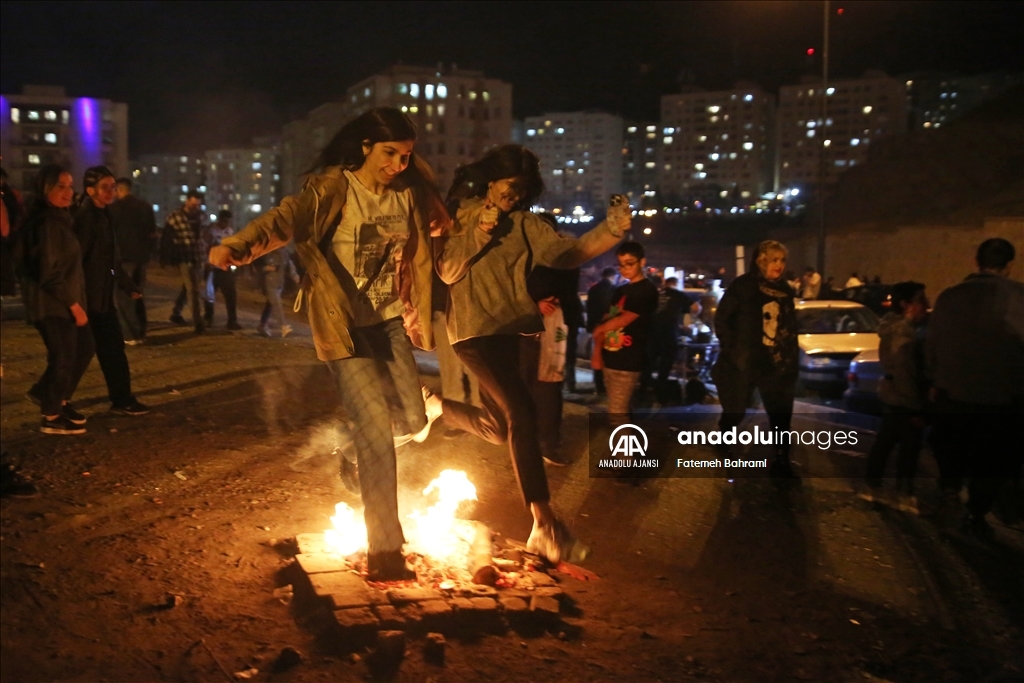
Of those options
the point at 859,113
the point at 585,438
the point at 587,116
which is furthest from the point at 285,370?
the point at 587,116

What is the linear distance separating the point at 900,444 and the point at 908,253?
33.9m

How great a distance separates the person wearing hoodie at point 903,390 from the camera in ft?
22.2

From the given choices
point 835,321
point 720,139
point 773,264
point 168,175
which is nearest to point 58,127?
point 168,175

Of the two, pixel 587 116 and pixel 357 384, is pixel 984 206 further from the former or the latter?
pixel 587 116

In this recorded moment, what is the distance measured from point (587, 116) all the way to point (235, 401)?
164657 millimetres

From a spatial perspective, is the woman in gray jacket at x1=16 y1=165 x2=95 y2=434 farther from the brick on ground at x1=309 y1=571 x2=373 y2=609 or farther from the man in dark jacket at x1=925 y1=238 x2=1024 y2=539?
the man in dark jacket at x1=925 y1=238 x2=1024 y2=539

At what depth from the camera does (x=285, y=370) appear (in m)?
10.2

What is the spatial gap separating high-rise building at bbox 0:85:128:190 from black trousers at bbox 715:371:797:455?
108154 millimetres

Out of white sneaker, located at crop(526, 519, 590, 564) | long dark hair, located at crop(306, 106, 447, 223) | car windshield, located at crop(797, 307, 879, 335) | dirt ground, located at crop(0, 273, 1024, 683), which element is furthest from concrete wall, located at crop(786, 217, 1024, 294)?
long dark hair, located at crop(306, 106, 447, 223)

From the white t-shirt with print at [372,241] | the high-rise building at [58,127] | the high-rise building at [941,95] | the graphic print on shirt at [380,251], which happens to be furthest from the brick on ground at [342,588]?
the high-rise building at [58,127]

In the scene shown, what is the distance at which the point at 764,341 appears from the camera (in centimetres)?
703

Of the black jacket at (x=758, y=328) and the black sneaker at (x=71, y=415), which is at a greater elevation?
the black jacket at (x=758, y=328)

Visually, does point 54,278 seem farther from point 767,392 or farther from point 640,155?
point 640,155

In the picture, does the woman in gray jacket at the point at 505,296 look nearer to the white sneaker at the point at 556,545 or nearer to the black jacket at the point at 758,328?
the white sneaker at the point at 556,545
